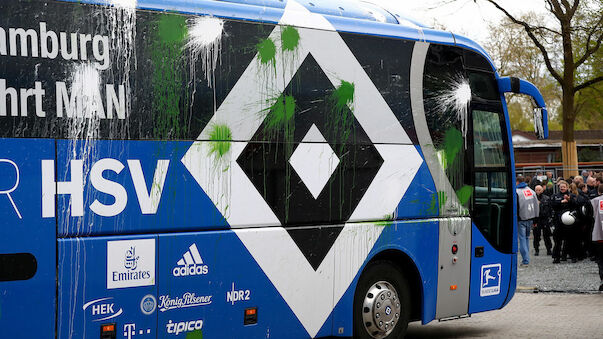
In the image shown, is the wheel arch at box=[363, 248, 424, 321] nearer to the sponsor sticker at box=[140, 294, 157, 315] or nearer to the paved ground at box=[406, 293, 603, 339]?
the paved ground at box=[406, 293, 603, 339]

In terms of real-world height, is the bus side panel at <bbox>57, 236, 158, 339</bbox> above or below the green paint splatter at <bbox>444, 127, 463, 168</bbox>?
below

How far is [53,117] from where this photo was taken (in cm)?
662

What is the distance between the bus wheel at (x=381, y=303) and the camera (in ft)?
29.3

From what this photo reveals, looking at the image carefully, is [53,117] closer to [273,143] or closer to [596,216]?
[273,143]

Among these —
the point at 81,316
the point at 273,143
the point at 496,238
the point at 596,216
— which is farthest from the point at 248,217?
the point at 596,216

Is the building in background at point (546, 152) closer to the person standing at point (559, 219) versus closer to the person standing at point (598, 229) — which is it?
the person standing at point (559, 219)

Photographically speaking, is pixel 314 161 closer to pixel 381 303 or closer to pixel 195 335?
pixel 381 303

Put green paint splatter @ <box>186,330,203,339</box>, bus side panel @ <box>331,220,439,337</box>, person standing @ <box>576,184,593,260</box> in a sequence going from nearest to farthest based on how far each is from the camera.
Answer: green paint splatter @ <box>186,330,203,339</box> < bus side panel @ <box>331,220,439,337</box> < person standing @ <box>576,184,593,260</box>

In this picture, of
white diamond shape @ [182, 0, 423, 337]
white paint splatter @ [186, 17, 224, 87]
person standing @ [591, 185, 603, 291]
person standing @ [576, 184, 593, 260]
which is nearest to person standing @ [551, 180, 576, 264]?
person standing @ [576, 184, 593, 260]

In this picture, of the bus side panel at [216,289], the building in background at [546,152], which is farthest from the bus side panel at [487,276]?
the building in background at [546,152]

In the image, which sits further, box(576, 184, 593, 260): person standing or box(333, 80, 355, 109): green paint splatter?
box(576, 184, 593, 260): person standing

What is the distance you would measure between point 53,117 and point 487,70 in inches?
220

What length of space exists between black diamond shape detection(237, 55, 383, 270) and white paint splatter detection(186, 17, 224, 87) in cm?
75

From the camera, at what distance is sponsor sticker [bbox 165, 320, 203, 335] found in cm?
724
